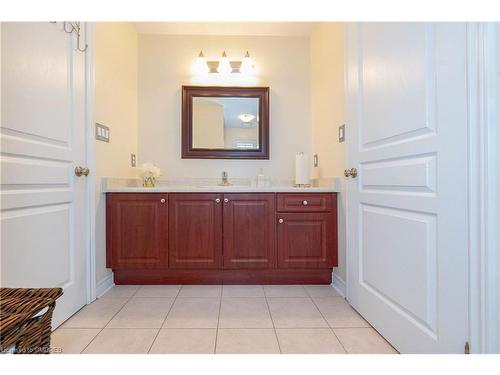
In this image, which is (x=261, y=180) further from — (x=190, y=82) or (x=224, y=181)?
(x=190, y=82)

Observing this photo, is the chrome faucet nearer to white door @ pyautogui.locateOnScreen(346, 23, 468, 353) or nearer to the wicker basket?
white door @ pyautogui.locateOnScreen(346, 23, 468, 353)

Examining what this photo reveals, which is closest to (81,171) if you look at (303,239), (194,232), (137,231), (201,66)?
(137,231)

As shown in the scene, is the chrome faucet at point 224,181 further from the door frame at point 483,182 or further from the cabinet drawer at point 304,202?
the door frame at point 483,182

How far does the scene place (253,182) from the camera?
8.32 feet

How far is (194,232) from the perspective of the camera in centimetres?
206

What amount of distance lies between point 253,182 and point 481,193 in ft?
6.01

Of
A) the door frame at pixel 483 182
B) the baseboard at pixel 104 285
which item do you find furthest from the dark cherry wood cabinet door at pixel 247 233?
the door frame at pixel 483 182

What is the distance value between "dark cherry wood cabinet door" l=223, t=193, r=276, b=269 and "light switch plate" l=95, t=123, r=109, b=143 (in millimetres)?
953

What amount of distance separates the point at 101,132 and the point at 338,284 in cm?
202

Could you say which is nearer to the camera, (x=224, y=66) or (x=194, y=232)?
(x=194, y=232)

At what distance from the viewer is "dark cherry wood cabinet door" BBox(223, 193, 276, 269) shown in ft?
6.80

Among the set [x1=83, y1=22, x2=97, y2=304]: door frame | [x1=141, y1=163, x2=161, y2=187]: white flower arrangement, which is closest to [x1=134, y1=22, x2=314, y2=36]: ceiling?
[x1=83, y1=22, x2=97, y2=304]: door frame

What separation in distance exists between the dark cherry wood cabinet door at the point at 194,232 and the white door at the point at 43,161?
574 millimetres

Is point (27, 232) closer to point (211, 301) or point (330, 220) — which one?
point (211, 301)
